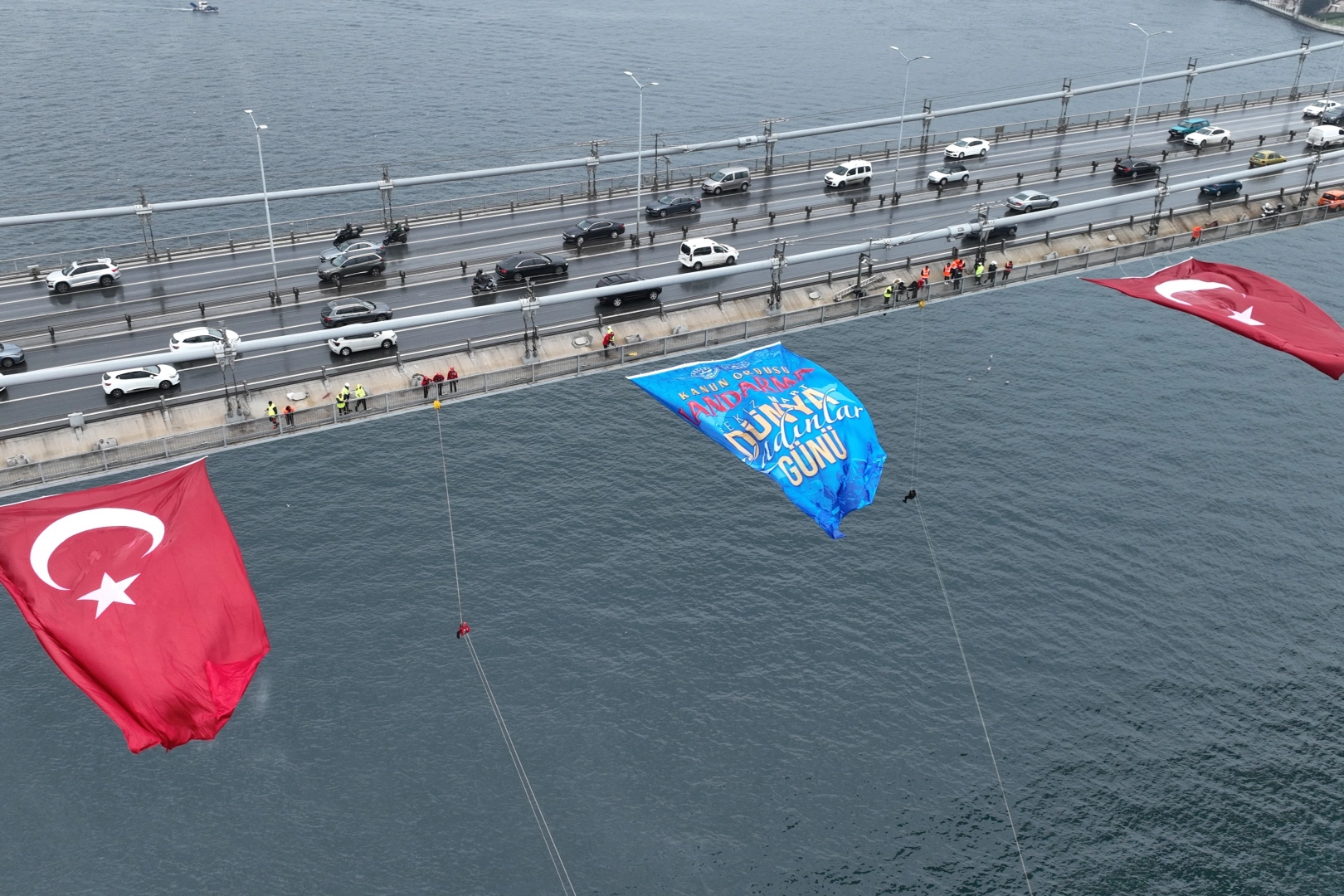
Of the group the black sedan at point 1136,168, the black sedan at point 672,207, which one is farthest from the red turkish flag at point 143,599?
the black sedan at point 1136,168

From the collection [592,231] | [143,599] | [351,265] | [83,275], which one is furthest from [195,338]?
[143,599]

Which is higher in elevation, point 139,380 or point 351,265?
point 139,380

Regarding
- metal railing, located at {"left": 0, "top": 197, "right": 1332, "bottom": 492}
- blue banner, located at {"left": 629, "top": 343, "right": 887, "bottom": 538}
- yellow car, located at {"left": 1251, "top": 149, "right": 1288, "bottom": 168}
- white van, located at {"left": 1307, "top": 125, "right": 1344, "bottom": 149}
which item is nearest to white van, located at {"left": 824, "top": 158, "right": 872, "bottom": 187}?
metal railing, located at {"left": 0, "top": 197, "right": 1332, "bottom": 492}

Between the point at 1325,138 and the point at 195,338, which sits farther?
the point at 1325,138

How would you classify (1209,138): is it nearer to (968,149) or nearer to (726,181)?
(968,149)

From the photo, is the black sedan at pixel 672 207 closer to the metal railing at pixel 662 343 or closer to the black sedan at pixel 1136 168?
the metal railing at pixel 662 343

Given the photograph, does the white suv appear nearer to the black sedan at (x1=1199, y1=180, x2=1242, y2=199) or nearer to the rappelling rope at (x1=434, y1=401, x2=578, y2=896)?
the rappelling rope at (x1=434, y1=401, x2=578, y2=896)
